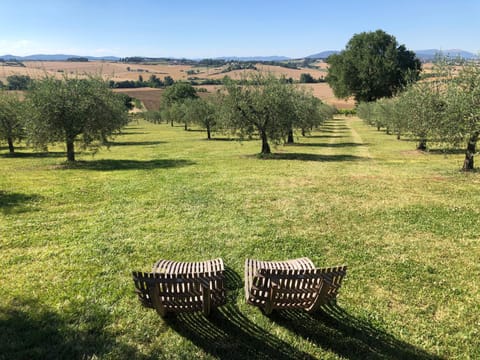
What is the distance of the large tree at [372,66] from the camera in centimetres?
6612

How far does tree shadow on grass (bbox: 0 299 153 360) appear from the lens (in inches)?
190

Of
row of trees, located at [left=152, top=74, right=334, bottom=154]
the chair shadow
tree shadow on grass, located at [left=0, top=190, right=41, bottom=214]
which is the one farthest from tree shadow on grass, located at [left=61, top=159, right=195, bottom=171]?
the chair shadow

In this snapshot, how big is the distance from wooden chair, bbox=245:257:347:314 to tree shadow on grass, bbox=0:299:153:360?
1.93 m

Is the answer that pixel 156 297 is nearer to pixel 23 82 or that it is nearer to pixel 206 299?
pixel 206 299

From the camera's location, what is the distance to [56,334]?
5227 mm

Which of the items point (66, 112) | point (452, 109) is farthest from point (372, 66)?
point (66, 112)

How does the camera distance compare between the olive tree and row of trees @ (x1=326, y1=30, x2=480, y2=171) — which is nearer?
the olive tree

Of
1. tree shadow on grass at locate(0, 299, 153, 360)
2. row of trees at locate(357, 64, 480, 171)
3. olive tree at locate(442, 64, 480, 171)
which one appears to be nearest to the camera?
tree shadow on grass at locate(0, 299, 153, 360)

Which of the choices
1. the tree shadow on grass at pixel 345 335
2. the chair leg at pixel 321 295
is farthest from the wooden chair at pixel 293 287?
the tree shadow on grass at pixel 345 335

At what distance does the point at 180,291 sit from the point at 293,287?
1.70 meters

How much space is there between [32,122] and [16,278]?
56.3 feet

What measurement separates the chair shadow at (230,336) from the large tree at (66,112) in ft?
62.4

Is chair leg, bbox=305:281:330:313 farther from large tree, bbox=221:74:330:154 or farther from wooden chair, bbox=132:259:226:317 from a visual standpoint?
large tree, bbox=221:74:330:154

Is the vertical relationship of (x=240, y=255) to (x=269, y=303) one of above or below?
below
